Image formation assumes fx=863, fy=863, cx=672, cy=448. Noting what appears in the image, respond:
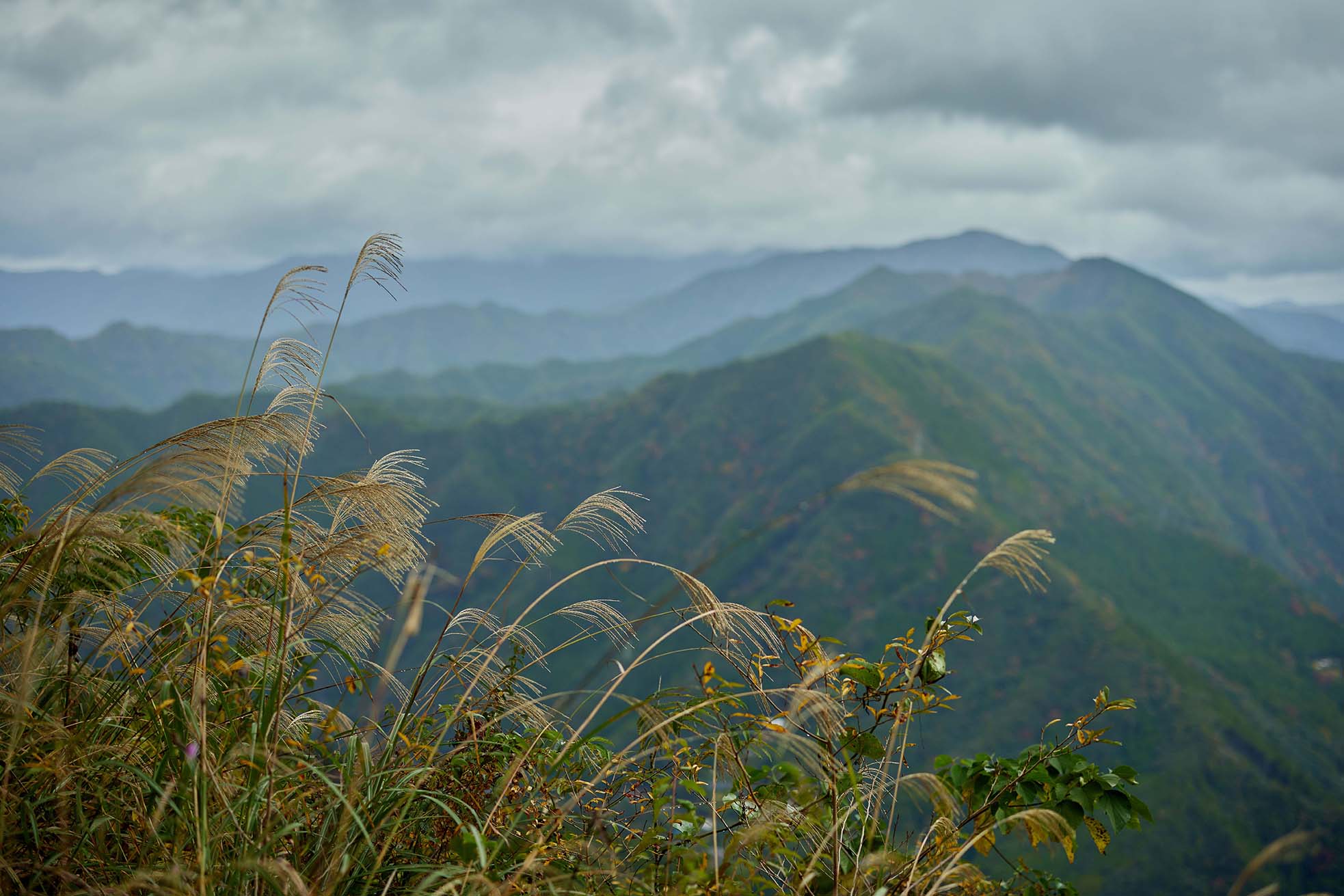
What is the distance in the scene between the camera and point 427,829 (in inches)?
111

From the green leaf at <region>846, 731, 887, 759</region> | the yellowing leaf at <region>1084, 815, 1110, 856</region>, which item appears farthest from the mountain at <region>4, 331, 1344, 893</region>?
the green leaf at <region>846, 731, 887, 759</region>

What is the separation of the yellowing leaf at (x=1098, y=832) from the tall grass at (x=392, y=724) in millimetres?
14

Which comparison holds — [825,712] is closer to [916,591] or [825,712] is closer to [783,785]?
[783,785]

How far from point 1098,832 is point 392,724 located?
252 centimetres

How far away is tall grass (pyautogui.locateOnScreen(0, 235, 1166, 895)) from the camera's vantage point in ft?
7.93

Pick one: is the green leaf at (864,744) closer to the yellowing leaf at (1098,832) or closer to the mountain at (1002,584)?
the yellowing leaf at (1098,832)

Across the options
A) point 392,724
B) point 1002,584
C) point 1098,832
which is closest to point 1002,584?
point 1002,584

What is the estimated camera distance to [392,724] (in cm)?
298

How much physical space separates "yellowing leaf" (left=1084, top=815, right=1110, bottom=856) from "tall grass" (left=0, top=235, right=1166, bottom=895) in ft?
0.04

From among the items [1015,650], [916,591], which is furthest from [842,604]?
[1015,650]

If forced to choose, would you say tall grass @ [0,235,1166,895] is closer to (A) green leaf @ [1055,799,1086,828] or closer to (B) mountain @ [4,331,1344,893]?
(A) green leaf @ [1055,799,1086,828]

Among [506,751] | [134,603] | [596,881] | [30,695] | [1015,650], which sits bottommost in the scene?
[1015,650]

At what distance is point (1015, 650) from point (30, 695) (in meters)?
131

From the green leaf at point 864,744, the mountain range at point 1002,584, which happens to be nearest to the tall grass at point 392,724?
the green leaf at point 864,744
